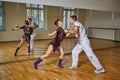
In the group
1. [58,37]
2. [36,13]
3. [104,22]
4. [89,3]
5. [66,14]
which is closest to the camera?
[58,37]

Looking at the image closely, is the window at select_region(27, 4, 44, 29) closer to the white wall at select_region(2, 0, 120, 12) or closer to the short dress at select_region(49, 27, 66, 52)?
the white wall at select_region(2, 0, 120, 12)

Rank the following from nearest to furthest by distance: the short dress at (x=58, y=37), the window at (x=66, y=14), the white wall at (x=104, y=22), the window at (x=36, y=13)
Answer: the short dress at (x=58, y=37) → the window at (x=36, y=13) → the window at (x=66, y=14) → the white wall at (x=104, y=22)

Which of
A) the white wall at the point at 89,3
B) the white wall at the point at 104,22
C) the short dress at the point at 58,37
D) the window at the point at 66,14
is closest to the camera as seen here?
the short dress at the point at 58,37

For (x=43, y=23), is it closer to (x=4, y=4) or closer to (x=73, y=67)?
(x=4, y=4)

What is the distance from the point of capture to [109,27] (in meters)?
10.6

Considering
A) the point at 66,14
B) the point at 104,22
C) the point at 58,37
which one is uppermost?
the point at 66,14

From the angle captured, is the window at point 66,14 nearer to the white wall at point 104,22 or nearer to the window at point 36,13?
the window at point 36,13

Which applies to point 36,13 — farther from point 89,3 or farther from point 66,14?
point 89,3

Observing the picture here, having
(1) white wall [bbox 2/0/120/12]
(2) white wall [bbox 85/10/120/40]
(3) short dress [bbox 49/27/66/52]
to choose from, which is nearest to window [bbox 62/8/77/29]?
(1) white wall [bbox 2/0/120/12]

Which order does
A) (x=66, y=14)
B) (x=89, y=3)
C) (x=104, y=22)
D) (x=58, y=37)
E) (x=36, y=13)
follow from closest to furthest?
1. (x=58, y=37)
2. (x=89, y=3)
3. (x=36, y=13)
4. (x=66, y=14)
5. (x=104, y=22)

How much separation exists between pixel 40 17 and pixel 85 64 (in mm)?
3423

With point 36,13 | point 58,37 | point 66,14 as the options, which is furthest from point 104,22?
point 58,37

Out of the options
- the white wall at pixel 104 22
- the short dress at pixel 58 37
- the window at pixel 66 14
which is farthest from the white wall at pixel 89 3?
the white wall at pixel 104 22

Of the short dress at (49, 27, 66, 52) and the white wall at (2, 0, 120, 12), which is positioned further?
the white wall at (2, 0, 120, 12)
